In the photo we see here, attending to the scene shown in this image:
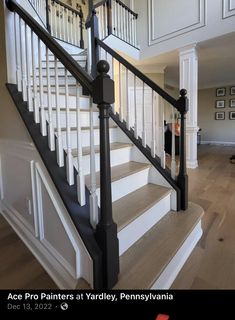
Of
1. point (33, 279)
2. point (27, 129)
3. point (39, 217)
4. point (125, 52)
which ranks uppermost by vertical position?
point (125, 52)

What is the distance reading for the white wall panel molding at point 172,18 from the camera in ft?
12.7

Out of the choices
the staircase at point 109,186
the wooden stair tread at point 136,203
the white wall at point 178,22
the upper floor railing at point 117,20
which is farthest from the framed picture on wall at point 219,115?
the wooden stair tread at point 136,203

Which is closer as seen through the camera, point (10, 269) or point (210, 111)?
point (10, 269)

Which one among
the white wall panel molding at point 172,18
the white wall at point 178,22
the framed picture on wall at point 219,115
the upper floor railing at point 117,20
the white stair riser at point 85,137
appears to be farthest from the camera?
the framed picture on wall at point 219,115

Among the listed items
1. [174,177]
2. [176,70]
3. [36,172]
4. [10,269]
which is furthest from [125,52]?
[10,269]

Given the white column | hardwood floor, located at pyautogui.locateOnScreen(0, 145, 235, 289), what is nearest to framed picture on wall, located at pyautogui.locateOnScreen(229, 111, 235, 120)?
the white column

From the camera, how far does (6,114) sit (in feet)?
5.59

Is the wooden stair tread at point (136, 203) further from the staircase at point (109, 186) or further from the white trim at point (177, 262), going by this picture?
the white trim at point (177, 262)

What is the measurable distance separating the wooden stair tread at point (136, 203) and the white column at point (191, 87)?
2626 millimetres

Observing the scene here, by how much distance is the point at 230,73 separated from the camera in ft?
21.6
